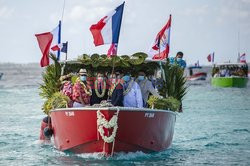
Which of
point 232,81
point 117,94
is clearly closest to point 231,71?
point 232,81

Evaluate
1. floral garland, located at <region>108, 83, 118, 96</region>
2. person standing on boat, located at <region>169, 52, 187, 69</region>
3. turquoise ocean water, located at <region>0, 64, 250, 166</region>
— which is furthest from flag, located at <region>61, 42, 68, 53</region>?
floral garland, located at <region>108, 83, 118, 96</region>

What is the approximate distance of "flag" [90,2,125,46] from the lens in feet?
69.4

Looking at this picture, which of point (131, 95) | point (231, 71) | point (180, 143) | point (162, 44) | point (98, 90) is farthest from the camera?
point (231, 71)

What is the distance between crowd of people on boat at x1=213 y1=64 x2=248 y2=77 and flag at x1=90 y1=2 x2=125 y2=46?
2052 inches

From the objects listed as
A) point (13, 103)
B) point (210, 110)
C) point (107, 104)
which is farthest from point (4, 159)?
point (13, 103)

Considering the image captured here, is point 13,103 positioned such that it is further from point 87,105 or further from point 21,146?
point 87,105

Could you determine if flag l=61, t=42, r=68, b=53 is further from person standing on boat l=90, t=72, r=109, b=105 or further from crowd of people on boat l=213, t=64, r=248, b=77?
crowd of people on boat l=213, t=64, r=248, b=77

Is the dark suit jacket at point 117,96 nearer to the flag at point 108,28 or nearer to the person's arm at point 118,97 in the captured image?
the person's arm at point 118,97

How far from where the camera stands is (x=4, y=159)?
20312mm

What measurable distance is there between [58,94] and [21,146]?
165 inches

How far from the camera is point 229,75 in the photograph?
239 feet

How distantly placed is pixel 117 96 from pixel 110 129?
1.29 metres

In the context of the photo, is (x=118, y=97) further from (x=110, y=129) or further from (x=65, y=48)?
(x=65, y=48)

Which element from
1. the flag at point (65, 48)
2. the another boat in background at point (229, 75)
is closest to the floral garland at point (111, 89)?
the flag at point (65, 48)
